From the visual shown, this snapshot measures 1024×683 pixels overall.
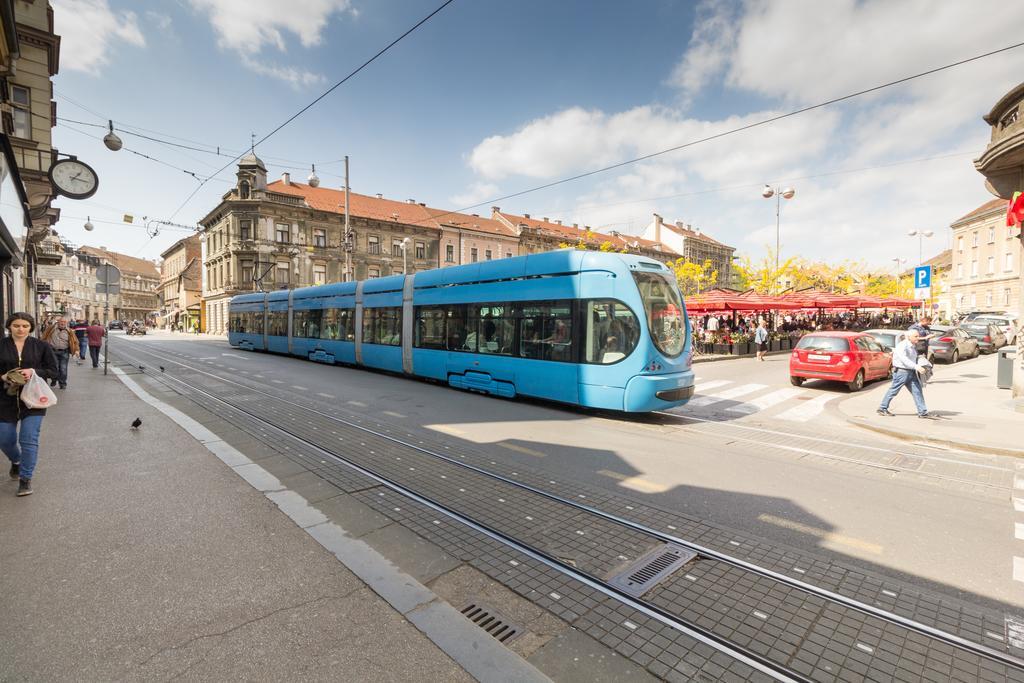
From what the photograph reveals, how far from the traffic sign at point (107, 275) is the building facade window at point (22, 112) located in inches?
200

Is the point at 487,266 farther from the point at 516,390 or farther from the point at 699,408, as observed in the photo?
the point at 699,408

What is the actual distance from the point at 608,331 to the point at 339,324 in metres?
12.4

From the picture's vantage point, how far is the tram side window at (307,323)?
19781 millimetres

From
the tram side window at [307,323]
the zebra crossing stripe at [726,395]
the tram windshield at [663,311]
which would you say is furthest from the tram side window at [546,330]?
the tram side window at [307,323]

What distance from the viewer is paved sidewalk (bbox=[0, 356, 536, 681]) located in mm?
2531

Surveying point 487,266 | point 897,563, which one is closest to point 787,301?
point 487,266

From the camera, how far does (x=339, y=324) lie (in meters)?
18.2

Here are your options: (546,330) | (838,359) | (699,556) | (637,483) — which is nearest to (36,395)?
Result: (637,483)

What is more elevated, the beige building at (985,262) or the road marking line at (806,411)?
the beige building at (985,262)

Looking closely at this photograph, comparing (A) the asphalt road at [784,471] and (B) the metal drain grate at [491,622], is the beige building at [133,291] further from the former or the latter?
(B) the metal drain grate at [491,622]

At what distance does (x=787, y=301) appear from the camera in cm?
2466

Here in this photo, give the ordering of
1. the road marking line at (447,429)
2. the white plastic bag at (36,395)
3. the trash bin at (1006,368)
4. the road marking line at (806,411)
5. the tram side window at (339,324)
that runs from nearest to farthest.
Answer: the white plastic bag at (36,395) < the road marking line at (447,429) < the road marking line at (806,411) < the trash bin at (1006,368) < the tram side window at (339,324)

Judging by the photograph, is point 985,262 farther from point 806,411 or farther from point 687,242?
point 806,411

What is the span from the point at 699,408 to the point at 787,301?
1734 centimetres
